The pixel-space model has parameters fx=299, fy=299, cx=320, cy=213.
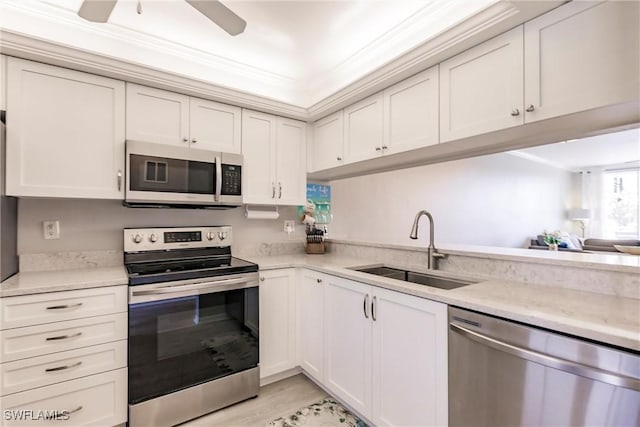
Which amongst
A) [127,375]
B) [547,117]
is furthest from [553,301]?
[127,375]

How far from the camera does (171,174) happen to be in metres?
2.09

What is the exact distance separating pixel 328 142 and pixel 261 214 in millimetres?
888

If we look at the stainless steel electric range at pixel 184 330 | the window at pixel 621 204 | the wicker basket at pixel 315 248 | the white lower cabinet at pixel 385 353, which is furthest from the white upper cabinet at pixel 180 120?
→ the window at pixel 621 204

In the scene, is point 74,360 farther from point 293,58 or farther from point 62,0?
point 293,58

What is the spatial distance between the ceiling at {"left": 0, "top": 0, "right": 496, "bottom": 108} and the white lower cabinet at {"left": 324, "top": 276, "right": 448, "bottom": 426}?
1.48m

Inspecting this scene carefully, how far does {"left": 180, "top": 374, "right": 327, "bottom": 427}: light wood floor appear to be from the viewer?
1878 mm

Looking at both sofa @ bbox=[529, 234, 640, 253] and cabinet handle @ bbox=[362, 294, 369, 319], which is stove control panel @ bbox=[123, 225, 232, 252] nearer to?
cabinet handle @ bbox=[362, 294, 369, 319]

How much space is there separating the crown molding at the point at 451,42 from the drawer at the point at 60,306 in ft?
6.56

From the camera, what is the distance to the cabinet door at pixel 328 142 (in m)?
2.53

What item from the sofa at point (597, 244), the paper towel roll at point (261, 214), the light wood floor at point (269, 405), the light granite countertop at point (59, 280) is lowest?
the light wood floor at point (269, 405)

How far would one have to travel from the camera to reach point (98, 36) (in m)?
1.95

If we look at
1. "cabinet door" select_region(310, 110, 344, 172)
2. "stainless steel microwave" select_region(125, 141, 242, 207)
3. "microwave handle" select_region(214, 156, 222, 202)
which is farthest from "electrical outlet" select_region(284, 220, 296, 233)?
"microwave handle" select_region(214, 156, 222, 202)

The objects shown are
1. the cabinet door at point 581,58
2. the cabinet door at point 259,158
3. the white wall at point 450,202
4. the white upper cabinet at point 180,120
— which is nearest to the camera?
the cabinet door at point 581,58

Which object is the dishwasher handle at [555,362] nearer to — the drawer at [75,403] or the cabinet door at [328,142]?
the cabinet door at [328,142]
